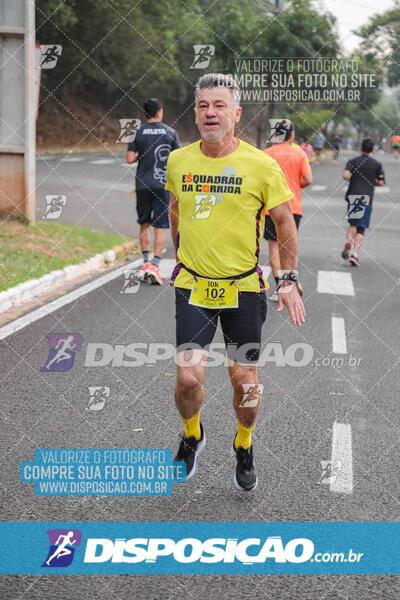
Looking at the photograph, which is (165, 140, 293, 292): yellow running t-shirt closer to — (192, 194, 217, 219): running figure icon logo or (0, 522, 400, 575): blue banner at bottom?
(192, 194, 217, 219): running figure icon logo

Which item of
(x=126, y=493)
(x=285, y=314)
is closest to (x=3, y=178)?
(x=285, y=314)

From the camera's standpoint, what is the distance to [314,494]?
210 inches

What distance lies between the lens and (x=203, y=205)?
5.17 metres

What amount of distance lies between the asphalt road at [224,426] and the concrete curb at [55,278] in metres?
0.61

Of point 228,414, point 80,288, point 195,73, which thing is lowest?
point 195,73

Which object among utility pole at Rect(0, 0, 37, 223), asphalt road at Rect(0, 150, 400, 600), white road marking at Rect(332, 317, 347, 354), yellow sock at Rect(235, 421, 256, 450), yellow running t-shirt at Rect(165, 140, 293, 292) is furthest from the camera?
utility pole at Rect(0, 0, 37, 223)

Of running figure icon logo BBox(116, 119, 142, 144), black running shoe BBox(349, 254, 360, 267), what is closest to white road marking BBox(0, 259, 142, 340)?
running figure icon logo BBox(116, 119, 142, 144)

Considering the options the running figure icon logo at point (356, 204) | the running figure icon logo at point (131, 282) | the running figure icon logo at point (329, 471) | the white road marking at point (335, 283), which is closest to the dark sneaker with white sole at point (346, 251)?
the running figure icon logo at point (356, 204)

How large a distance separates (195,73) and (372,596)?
49433mm

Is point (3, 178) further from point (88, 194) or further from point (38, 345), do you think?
point (88, 194)

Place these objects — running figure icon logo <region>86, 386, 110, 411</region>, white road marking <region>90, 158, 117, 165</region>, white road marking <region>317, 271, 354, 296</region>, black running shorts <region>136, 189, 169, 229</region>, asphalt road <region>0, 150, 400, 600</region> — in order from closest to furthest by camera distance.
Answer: asphalt road <region>0, 150, 400, 600</region> < running figure icon logo <region>86, 386, 110, 411</region> < black running shorts <region>136, 189, 169, 229</region> < white road marking <region>317, 271, 354, 296</region> < white road marking <region>90, 158, 117, 165</region>

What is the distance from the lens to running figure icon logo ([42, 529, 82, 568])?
4.43m

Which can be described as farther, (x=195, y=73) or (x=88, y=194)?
(x=195, y=73)

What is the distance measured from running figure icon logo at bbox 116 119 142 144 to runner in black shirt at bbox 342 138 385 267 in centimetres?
368
